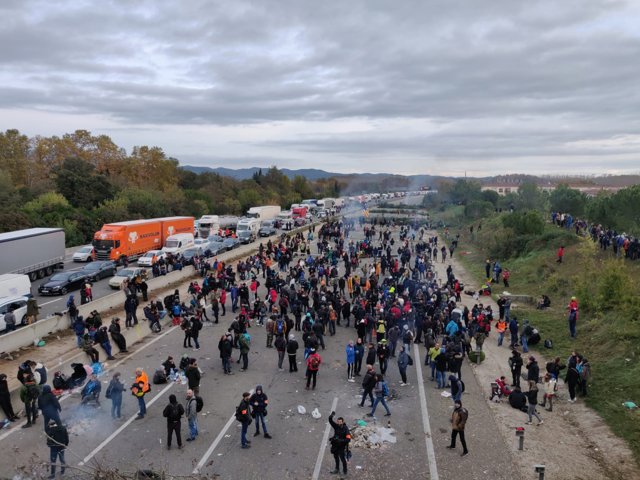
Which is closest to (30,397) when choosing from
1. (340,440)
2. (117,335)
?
(117,335)

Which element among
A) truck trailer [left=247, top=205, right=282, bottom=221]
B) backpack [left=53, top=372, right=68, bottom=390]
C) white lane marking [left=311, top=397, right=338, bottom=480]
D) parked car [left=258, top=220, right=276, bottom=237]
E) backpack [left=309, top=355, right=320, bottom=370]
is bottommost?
white lane marking [left=311, top=397, right=338, bottom=480]

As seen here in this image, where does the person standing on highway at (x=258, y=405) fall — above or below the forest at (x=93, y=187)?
below

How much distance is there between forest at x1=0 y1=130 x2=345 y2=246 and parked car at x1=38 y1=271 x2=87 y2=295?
16302 millimetres

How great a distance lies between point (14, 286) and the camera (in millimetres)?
21344

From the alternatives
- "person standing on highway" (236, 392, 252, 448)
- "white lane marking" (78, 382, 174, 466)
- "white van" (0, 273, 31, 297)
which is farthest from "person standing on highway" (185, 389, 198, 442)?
"white van" (0, 273, 31, 297)

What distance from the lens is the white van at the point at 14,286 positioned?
20.8 m

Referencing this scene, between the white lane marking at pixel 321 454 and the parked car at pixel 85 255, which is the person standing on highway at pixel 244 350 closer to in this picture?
the white lane marking at pixel 321 454

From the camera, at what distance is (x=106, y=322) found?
2078cm

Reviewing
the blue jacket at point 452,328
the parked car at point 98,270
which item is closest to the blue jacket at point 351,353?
the blue jacket at point 452,328

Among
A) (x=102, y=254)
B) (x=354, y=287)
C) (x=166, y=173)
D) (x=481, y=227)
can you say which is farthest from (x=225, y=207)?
(x=354, y=287)

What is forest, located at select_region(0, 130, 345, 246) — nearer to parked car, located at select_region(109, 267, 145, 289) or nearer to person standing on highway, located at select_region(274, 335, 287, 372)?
parked car, located at select_region(109, 267, 145, 289)

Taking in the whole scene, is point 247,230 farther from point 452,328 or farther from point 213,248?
point 452,328

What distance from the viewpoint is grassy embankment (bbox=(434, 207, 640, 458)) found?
13344 mm

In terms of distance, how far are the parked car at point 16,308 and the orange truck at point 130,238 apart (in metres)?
13.1
